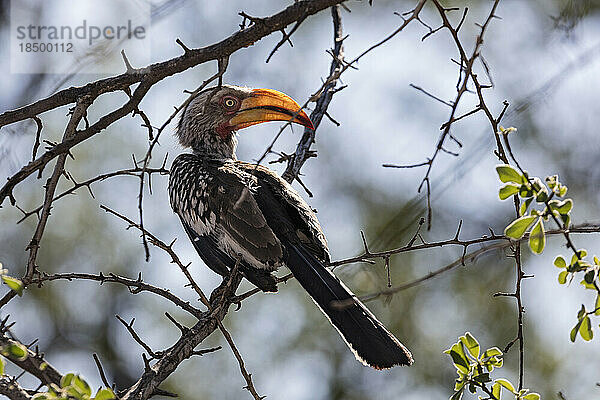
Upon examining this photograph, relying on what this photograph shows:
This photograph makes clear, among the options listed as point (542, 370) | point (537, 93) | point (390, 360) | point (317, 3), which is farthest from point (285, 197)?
point (542, 370)

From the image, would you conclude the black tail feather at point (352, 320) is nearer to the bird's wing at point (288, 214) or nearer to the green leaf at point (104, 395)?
the bird's wing at point (288, 214)

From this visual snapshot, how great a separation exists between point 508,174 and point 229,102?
7.61 ft

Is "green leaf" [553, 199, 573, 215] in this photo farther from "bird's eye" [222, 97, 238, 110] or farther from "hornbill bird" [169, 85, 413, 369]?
"bird's eye" [222, 97, 238, 110]

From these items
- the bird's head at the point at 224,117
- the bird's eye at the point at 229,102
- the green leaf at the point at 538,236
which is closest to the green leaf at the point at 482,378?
the green leaf at the point at 538,236

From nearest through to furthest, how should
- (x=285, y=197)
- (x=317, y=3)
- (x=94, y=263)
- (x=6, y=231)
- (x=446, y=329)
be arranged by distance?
(x=317, y=3) < (x=285, y=197) < (x=446, y=329) < (x=6, y=231) < (x=94, y=263)

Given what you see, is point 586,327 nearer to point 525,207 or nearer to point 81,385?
point 525,207

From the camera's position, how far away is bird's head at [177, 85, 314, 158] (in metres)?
3.39

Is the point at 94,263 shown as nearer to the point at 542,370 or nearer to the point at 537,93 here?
the point at 542,370

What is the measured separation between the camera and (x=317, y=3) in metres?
1.78

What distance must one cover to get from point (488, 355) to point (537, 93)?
1.95ft

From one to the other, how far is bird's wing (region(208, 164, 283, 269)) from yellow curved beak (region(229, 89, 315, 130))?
1.63 ft

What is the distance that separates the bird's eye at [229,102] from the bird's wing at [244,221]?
0.75 metres

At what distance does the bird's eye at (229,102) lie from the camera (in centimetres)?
352

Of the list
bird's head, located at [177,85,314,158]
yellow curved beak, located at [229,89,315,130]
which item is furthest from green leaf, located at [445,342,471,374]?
bird's head, located at [177,85,314,158]
